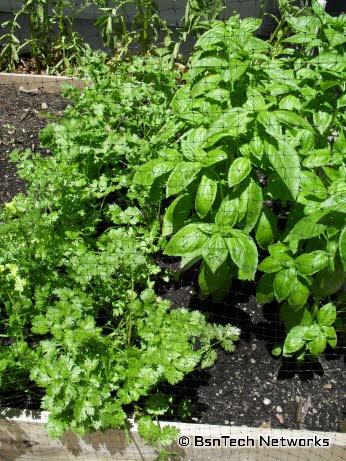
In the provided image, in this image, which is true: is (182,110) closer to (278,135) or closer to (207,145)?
(207,145)

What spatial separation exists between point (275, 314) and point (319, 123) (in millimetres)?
1001

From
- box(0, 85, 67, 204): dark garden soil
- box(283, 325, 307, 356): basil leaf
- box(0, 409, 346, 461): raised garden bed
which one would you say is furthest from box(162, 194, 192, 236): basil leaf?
box(0, 85, 67, 204): dark garden soil

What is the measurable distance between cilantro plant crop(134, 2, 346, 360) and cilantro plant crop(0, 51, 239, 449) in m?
0.27

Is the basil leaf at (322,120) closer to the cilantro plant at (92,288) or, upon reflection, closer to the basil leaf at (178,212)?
the basil leaf at (178,212)

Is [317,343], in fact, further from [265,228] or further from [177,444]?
[177,444]

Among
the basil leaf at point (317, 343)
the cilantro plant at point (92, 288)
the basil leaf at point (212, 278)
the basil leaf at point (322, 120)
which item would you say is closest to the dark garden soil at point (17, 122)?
the cilantro plant at point (92, 288)

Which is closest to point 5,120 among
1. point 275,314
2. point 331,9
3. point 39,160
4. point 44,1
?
point 44,1

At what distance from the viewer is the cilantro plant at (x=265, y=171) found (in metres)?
2.13

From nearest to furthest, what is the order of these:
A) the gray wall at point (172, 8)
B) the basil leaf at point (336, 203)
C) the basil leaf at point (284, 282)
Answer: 1. the basil leaf at point (336, 203)
2. the basil leaf at point (284, 282)
3. the gray wall at point (172, 8)

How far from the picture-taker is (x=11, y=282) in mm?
2314

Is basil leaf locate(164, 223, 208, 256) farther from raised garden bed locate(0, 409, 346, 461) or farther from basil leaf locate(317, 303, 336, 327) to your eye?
raised garden bed locate(0, 409, 346, 461)

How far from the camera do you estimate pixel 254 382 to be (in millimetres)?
2592

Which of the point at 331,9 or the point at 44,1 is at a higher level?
the point at 44,1

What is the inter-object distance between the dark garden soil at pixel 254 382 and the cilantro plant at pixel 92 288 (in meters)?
0.14
